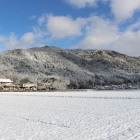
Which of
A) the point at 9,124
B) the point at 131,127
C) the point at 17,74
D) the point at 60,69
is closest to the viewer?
the point at 131,127

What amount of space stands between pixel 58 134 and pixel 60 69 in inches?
4372

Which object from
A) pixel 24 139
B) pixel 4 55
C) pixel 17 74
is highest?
pixel 4 55

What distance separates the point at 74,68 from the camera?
123 metres

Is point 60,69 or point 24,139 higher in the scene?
point 60,69

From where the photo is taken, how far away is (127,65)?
144m

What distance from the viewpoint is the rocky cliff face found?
10230cm

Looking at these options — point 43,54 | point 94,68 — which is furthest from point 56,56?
point 94,68

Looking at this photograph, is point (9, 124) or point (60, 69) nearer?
point (9, 124)

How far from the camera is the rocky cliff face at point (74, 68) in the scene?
336 ft

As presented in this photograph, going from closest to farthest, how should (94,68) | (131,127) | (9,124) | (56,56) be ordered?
(131,127) → (9,124) → (94,68) → (56,56)

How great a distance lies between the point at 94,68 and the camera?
134375 millimetres

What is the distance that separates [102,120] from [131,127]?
6.67 feet

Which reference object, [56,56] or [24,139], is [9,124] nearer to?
[24,139]

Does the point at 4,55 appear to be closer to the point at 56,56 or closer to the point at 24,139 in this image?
the point at 56,56
